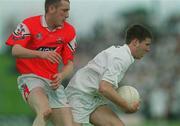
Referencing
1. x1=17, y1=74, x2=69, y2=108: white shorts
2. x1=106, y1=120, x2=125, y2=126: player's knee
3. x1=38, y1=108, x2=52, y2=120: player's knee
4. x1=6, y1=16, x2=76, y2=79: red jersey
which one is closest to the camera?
x1=38, y1=108, x2=52, y2=120: player's knee

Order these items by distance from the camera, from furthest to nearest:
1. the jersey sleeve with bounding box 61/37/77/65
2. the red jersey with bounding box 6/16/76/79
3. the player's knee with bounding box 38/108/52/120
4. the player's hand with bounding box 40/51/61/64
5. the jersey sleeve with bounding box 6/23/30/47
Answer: the jersey sleeve with bounding box 61/37/77/65, the red jersey with bounding box 6/16/76/79, the jersey sleeve with bounding box 6/23/30/47, the player's knee with bounding box 38/108/52/120, the player's hand with bounding box 40/51/61/64

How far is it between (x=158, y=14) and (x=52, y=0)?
44.4ft

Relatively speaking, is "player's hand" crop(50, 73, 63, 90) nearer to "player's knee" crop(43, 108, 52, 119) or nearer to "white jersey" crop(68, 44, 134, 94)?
"player's knee" crop(43, 108, 52, 119)

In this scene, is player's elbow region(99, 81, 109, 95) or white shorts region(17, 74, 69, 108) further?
white shorts region(17, 74, 69, 108)

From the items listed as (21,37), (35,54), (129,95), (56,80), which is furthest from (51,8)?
(129,95)

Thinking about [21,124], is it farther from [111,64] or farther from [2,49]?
[111,64]

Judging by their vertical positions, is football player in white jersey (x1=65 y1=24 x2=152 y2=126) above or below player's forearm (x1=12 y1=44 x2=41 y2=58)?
below

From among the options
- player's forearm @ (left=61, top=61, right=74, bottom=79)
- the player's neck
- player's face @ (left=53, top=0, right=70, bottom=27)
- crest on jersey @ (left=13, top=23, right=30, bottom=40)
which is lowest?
player's forearm @ (left=61, top=61, right=74, bottom=79)

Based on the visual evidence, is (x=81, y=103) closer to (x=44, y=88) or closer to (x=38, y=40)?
(x=44, y=88)

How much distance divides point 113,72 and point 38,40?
3.32 feet

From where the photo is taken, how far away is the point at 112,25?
2188 centimetres

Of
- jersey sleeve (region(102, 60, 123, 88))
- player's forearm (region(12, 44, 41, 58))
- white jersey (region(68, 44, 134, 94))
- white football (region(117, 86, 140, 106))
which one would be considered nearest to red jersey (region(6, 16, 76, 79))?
player's forearm (region(12, 44, 41, 58))

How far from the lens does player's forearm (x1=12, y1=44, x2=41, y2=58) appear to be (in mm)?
8766

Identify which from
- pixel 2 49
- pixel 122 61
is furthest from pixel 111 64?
pixel 2 49
